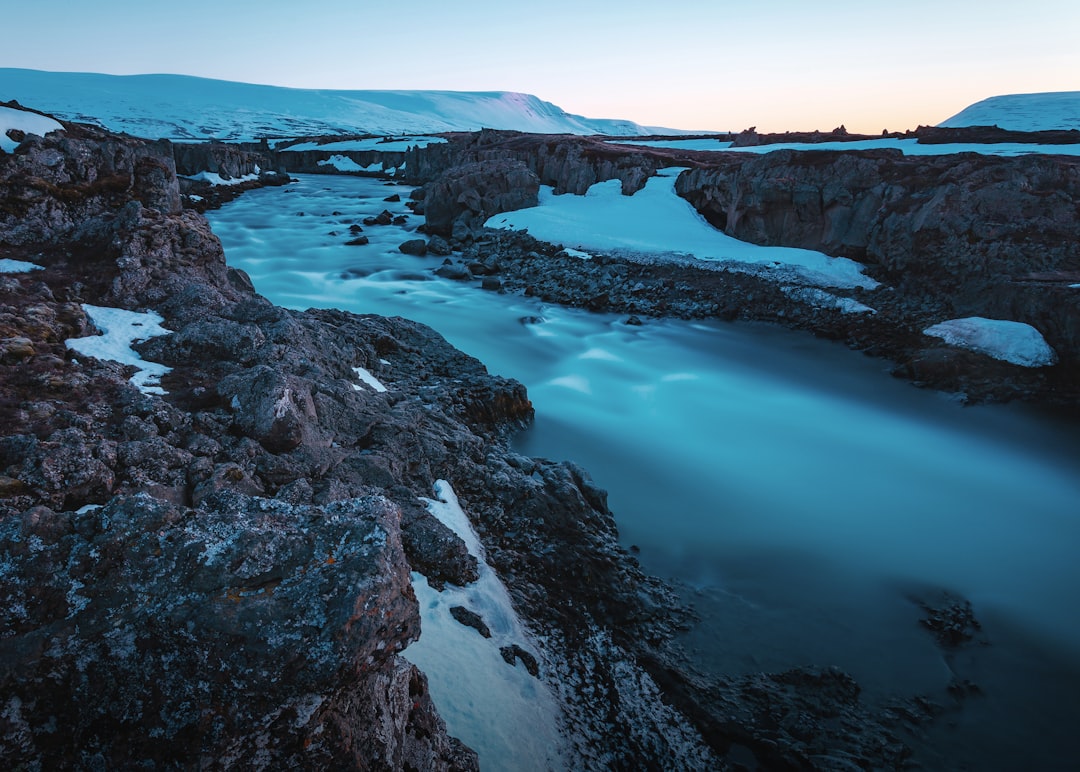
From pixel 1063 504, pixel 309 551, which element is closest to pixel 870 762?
pixel 309 551

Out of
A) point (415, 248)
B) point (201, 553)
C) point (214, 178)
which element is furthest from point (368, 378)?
point (214, 178)

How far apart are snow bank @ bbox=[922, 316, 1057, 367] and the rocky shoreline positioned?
1239 centimetres

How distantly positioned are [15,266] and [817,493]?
12259 mm

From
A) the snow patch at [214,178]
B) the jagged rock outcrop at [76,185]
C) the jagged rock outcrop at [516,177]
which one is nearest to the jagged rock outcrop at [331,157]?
the snow patch at [214,178]

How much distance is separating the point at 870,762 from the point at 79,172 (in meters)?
12.6

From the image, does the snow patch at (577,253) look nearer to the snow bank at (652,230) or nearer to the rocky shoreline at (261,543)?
the snow bank at (652,230)

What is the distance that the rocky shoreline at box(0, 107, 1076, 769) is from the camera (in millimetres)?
2854

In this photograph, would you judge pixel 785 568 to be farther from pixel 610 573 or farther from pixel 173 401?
pixel 173 401

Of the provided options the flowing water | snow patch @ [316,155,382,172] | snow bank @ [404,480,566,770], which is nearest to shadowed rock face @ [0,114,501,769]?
snow bank @ [404,480,566,770]

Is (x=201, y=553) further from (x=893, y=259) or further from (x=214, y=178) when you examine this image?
(x=214, y=178)

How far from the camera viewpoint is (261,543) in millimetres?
3277

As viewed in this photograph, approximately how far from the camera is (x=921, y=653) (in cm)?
663

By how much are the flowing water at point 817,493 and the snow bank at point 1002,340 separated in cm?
197

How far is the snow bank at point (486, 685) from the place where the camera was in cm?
431
